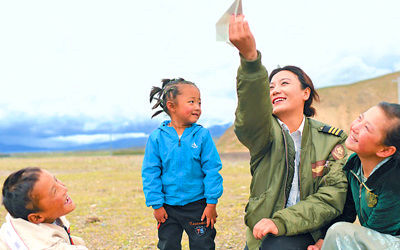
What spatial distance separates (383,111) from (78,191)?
34.3 ft

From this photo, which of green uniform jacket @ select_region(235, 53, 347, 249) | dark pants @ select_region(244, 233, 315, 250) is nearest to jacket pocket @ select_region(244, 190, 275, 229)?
green uniform jacket @ select_region(235, 53, 347, 249)

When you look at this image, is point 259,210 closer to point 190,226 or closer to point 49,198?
point 190,226

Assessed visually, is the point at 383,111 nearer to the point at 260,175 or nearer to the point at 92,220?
the point at 260,175

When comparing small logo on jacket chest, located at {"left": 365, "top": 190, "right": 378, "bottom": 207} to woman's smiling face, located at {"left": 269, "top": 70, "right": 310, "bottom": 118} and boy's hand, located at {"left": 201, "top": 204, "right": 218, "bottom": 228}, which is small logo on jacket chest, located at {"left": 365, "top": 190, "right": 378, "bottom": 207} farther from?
boy's hand, located at {"left": 201, "top": 204, "right": 218, "bottom": 228}

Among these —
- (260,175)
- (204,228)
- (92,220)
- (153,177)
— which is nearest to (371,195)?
(260,175)

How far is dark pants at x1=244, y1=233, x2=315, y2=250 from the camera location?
240 centimetres

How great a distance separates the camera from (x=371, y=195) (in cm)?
234

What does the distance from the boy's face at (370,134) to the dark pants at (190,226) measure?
1546 mm

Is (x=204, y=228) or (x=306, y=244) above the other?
(x=306, y=244)

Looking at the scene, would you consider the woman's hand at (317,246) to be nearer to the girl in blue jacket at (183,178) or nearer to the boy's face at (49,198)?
the girl in blue jacket at (183,178)

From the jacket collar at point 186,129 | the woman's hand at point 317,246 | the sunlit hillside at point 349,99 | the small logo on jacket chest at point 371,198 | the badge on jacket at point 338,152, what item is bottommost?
the sunlit hillside at point 349,99

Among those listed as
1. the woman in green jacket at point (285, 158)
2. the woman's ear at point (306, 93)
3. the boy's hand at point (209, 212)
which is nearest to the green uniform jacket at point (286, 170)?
the woman in green jacket at point (285, 158)

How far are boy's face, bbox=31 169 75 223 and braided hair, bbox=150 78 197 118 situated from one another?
1.32m

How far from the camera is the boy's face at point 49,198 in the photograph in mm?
2576
